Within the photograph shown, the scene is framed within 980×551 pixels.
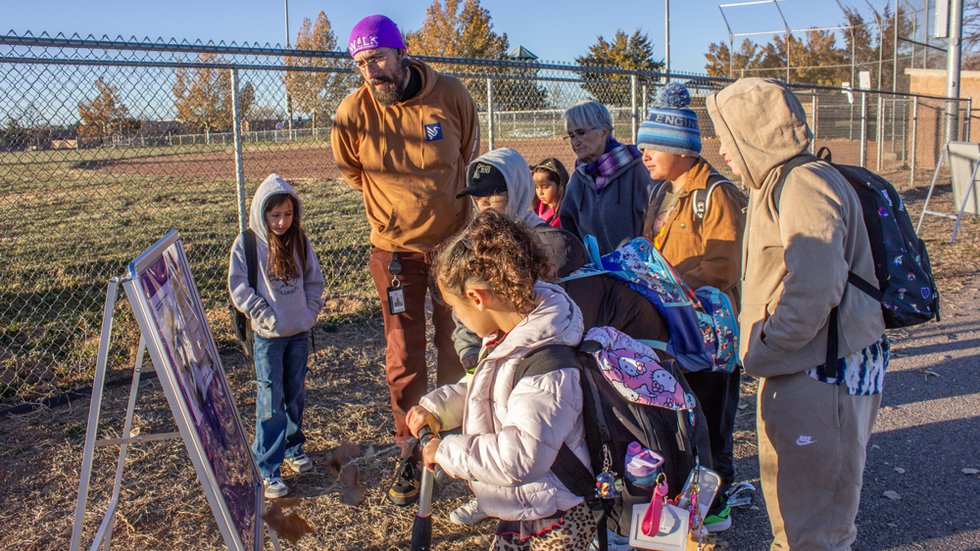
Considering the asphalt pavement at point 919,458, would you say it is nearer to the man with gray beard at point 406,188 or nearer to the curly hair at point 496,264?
the man with gray beard at point 406,188

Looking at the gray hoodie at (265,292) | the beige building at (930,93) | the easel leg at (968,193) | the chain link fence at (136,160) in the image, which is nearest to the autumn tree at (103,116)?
the chain link fence at (136,160)

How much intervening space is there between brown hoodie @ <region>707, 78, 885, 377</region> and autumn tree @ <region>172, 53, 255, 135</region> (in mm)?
4465

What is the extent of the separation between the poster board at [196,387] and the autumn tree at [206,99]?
379 centimetres

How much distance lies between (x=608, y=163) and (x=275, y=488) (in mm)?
2499

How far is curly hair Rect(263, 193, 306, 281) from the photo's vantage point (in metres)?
4.05

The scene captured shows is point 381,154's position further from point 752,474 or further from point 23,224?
point 23,224

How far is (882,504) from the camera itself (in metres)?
3.97

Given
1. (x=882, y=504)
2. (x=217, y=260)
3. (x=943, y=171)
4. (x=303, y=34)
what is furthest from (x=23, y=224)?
(x=303, y=34)

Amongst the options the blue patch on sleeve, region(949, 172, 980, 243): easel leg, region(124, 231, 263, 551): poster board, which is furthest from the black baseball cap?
region(949, 172, 980, 243): easel leg

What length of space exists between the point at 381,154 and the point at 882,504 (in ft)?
10.3

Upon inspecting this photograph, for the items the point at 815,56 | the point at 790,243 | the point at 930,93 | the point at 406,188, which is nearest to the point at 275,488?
the point at 406,188

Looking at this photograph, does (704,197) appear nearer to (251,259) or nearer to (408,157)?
(408,157)

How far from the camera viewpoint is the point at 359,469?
4.32 metres

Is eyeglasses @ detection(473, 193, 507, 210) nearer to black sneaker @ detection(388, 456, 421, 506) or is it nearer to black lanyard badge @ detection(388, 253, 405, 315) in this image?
black lanyard badge @ detection(388, 253, 405, 315)
